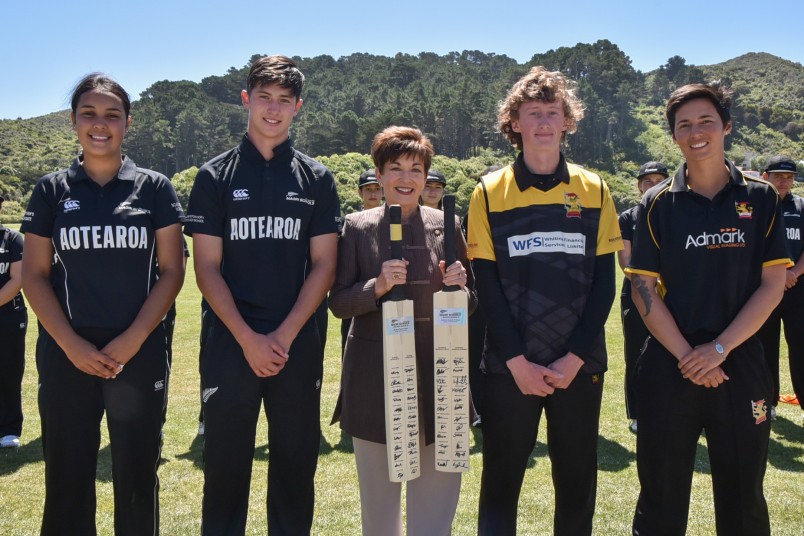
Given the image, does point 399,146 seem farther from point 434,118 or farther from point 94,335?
point 434,118

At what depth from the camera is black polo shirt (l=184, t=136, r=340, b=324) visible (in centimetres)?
320

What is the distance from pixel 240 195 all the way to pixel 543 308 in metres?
1.56


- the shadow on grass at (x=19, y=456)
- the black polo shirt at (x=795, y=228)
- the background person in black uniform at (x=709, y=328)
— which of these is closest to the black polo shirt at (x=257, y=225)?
the background person in black uniform at (x=709, y=328)

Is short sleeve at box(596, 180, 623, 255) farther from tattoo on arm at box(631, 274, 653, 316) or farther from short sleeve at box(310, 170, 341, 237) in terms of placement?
short sleeve at box(310, 170, 341, 237)

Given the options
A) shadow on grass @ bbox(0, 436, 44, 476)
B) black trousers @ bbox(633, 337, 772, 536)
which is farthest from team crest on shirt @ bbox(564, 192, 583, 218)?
shadow on grass @ bbox(0, 436, 44, 476)

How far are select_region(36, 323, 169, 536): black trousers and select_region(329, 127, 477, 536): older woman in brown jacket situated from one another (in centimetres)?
99

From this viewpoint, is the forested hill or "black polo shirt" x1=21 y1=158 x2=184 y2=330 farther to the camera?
the forested hill

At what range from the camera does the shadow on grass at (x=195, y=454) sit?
18.9 ft

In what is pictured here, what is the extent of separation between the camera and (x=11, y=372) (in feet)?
20.7

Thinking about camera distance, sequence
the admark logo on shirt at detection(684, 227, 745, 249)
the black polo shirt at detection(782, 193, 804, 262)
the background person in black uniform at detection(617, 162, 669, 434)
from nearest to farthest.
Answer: the admark logo on shirt at detection(684, 227, 745, 249)
the background person in black uniform at detection(617, 162, 669, 434)
the black polo shirt at detection(782, 193, 804, 262)

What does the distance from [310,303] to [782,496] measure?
3840 millimetres

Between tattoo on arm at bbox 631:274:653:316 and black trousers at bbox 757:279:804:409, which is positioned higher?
tattoo on arm at bbox 631:274:653:316

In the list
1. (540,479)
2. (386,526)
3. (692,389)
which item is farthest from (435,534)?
(540,479)

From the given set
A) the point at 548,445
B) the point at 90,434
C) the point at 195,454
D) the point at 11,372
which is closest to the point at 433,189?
the point at 195,454
